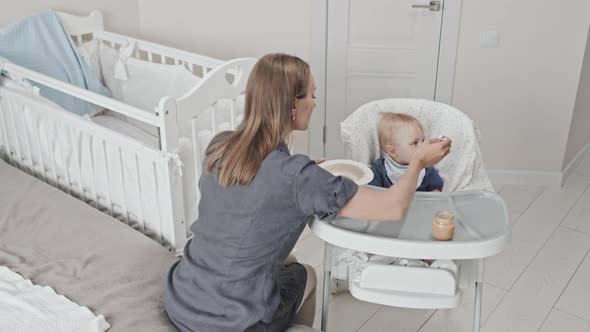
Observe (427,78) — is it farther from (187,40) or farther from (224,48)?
(187,40)

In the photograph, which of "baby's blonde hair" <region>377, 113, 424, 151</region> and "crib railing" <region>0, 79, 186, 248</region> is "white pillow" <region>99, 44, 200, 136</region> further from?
"baby's blonde hair" <region>377, 113, 424, 151</region>

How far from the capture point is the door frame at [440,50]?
10.2ft

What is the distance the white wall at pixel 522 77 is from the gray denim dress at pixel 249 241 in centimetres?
189

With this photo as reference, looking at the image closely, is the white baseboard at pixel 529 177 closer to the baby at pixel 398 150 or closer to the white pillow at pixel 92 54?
the baby at pixel 398 150

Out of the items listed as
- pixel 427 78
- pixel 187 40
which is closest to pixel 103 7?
pixel 187 40

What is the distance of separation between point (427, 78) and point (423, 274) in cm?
173

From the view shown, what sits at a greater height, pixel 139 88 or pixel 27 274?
pixel 139 88

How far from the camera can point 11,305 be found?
1.73 m

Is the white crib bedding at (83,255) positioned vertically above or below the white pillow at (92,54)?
below

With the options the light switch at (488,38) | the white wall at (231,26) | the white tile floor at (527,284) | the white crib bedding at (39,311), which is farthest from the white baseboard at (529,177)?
the white crib bedding at (39,311)

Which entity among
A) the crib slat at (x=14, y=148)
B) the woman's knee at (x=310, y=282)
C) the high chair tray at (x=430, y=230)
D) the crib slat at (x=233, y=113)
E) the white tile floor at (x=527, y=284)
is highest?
the crib slat at (x=233, y=113)

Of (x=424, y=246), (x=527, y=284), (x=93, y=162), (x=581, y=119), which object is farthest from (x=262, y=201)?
(x=581, y=119)

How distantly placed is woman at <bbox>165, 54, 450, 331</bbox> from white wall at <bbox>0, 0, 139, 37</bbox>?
1.75m

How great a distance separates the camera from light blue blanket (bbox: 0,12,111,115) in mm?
2740
